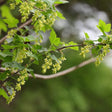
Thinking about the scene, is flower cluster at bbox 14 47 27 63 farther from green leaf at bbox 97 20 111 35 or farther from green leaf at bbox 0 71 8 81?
green leaf at bbox 97 20 111 35

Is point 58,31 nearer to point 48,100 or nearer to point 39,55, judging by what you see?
point 48,100

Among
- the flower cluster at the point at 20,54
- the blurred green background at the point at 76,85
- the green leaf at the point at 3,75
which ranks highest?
the flower cluster at the point at 20,54

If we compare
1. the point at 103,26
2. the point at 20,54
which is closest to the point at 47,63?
the point at 20,54

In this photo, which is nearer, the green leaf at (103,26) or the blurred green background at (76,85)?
the green leaf at (103,26)

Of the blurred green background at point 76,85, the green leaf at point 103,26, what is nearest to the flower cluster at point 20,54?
the green leaf at point 103,26

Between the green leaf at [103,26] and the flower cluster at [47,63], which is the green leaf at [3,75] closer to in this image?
the flower cluster at [47,63]

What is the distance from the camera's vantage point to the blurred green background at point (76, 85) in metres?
4.27

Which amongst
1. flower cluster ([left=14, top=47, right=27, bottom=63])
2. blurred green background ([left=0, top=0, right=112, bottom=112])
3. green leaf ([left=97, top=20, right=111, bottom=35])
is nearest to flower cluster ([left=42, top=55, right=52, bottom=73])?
flower cluster ([left=14, top=47, right=27, bottom=63])

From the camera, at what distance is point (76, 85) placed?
4.38 meters

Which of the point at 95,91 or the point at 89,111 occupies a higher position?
the point at 95,91

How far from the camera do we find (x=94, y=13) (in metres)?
4.58

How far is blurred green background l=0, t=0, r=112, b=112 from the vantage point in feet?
14.0

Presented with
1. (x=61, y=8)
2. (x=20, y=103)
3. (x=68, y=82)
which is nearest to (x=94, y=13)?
(x=61, y=8)

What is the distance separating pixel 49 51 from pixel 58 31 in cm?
308
